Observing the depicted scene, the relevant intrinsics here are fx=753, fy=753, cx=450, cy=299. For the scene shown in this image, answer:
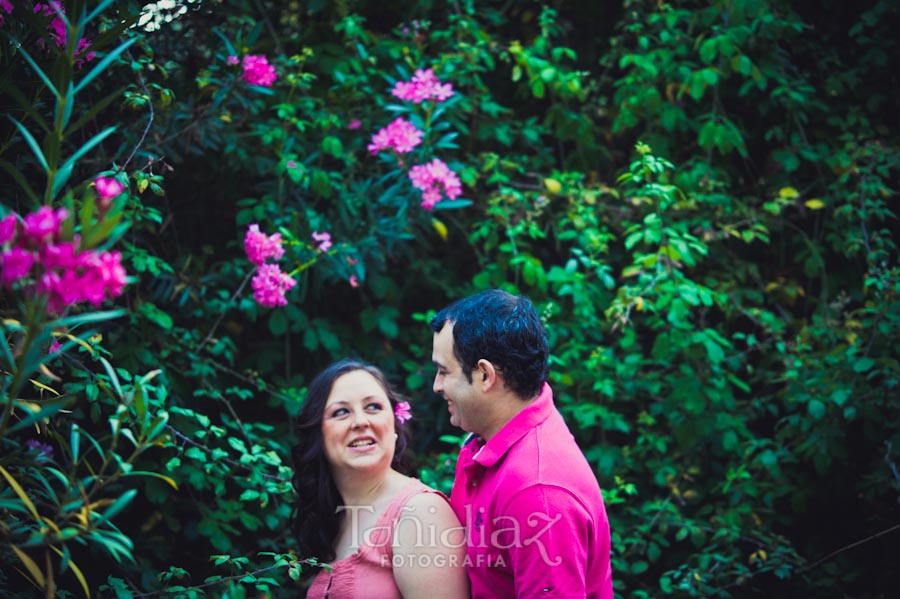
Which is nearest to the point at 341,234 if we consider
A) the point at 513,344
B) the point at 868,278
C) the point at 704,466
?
the point at 513,344

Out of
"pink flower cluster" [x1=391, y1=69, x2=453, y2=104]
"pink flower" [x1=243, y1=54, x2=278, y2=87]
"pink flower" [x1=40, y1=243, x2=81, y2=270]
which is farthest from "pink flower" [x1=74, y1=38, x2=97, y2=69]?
"pink flower cluster" [x1=391, y1=69, x2=453, y2=104]

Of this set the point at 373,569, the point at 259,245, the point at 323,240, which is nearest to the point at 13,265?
the point at 373,569

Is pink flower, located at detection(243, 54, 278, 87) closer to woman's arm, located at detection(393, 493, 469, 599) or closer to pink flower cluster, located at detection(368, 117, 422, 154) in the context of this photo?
pink flower cluster, located at detection(368, 117, 422, 154)

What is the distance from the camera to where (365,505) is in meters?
2.23

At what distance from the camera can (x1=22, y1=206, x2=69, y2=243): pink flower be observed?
125cm

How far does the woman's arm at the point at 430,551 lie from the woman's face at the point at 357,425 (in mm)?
234

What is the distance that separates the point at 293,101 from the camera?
3461 mm

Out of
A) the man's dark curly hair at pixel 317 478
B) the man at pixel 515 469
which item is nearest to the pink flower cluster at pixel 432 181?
the man's dark curly hair at pixel 317 478

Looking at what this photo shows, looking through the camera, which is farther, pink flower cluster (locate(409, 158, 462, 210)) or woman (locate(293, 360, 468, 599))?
pink flower cluster (locate(409, 158, 462, 210))

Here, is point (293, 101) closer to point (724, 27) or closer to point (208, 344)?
point (208, 344)

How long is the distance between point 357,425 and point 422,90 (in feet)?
5.55

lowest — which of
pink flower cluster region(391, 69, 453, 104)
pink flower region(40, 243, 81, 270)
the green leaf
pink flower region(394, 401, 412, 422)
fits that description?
the green leaf

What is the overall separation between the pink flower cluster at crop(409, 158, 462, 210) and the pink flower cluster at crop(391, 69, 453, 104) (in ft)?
0.98

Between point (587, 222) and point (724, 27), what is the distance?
4.04ft
